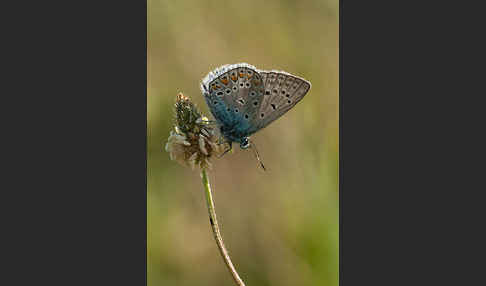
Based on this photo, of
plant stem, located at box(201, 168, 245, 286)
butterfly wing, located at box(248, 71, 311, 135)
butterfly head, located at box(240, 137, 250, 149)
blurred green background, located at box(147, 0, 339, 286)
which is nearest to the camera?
plant stem, located at box(201, 168, 245, 286)

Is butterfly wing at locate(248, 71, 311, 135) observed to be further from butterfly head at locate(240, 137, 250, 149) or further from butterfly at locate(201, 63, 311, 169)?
butterfly head at locate(240, 137, 250, 149)

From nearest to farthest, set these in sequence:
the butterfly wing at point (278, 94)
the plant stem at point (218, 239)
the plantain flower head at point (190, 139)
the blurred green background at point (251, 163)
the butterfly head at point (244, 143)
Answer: the plant stem at point (218, 239) → the plantain flower head at point (190, 139) → the butterfly wing at point (278, 94) → the butterfly head at point (244, 143) → the blurred green background at point (251, 163)

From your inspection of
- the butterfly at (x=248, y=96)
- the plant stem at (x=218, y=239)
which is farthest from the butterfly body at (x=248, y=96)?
the plant stem at (x=218, y=239)

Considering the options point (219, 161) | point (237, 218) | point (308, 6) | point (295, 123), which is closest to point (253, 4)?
point (308, 6)

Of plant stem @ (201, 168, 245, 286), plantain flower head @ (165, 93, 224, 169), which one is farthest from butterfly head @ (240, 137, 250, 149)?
plant stem @ (201, 168, 245, 286)

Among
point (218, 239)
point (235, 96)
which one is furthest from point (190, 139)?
point (218, 239)

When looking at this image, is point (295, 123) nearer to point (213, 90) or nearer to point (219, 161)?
point (219, 161)

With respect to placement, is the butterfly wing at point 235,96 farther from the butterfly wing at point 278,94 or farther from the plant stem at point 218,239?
the plant stem at point 218,239
